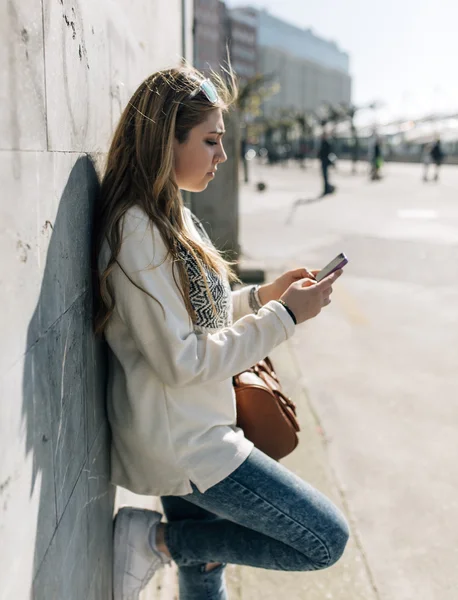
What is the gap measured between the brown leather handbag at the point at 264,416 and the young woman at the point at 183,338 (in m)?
0.13

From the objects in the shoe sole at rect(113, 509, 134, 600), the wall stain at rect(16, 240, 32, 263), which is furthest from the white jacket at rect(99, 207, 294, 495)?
the wall stain at rect(16, 240, 32, 263)

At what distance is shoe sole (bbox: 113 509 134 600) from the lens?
A: 7.06 feet

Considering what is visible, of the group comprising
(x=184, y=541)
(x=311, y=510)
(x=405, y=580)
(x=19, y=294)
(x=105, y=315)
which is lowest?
(x=405, y=580)

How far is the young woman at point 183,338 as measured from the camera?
68.7 inches

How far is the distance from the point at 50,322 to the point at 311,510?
3.37 ft

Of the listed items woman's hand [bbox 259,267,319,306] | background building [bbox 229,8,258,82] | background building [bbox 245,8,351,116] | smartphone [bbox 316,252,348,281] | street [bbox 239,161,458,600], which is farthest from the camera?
background building [bbox 245,8,351,116]

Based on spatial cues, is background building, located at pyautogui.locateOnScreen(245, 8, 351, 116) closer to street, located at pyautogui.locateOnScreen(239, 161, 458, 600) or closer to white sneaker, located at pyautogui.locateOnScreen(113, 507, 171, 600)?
street, located at pyautogui.locateOnScreen(239, 161, 458, 600)

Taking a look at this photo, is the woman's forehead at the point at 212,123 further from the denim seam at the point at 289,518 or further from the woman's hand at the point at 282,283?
the denim seam at the point at 289,518

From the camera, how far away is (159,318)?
1714mm

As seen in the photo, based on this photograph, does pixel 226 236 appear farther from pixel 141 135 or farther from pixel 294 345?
pixel 141 135

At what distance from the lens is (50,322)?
53.0 inches

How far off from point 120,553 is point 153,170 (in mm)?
1215

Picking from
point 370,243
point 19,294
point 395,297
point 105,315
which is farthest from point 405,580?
point 370,243

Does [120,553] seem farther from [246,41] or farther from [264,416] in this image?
[246,41]
